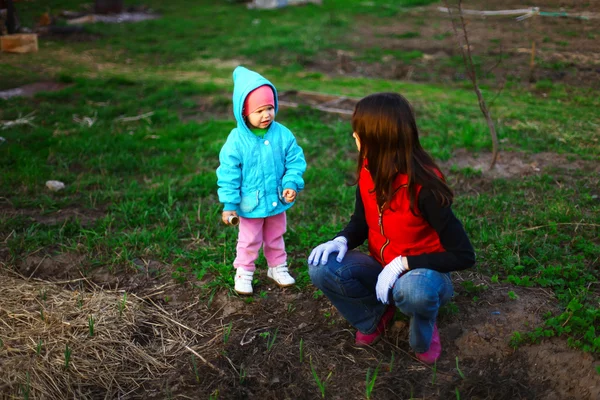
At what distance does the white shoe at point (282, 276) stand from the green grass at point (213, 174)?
0.30 feet

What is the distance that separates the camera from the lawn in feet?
9.46

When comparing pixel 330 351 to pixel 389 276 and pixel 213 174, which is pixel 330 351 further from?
pixel 213 174

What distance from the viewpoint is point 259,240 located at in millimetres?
3637

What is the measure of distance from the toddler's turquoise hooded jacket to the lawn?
57 centimetres

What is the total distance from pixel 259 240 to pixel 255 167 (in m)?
0.49

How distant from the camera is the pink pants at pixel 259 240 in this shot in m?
3.57

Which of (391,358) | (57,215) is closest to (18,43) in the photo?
(57,215)

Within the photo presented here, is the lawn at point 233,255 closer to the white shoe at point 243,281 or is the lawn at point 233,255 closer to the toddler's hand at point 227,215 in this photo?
the white shoe at point 243,281

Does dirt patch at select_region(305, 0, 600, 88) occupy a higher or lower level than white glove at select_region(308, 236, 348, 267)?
higher

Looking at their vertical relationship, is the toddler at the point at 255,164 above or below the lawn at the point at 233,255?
above

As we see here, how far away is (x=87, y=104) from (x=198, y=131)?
76.9 inches

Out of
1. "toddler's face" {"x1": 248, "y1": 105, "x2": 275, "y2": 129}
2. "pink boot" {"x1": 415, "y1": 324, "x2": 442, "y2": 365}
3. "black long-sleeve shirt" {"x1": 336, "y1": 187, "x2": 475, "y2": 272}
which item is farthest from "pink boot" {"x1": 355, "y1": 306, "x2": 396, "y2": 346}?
"toddler's face" {"x1": 248, "y1": 105, "x2": 275, "y2": 129}

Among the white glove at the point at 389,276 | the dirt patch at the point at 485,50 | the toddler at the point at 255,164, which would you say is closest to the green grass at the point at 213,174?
the dirt patch at the point at 485,50

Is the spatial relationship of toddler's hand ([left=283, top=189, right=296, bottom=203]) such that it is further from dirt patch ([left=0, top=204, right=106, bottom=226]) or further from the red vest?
dirt patch ([left=0, top=204, right=106, bottom=226])
